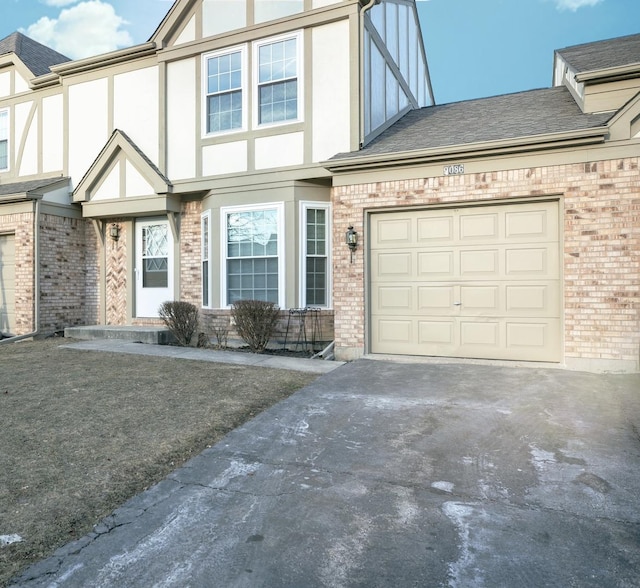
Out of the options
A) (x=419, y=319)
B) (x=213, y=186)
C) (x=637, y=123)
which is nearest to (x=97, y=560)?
(x=419, y=319)

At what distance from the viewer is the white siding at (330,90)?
335 inches

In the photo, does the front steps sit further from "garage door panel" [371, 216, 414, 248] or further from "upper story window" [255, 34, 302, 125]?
"garage door panel" [371, 216, 414, 248]

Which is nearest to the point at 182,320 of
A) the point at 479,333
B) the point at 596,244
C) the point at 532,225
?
the point at 479,333

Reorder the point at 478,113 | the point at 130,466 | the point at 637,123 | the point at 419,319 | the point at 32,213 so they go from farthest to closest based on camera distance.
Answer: the point at 32,213
the point at 478,113
the point at 419,319
the point at 637,123
the point at 130,466

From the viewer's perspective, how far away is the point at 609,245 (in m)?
6.24

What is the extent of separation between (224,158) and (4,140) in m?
7.08

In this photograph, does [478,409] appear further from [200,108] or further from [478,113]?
[200,108]

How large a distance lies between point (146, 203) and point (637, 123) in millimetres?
8833

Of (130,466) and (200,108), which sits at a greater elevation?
(200,108)

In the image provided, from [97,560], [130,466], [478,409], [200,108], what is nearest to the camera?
[97,560]

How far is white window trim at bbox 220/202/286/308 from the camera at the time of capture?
29.3 ft

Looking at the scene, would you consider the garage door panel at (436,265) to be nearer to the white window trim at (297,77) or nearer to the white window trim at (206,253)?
the white window trim at (297,77)

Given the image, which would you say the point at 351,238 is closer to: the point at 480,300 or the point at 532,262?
the point at 480,300

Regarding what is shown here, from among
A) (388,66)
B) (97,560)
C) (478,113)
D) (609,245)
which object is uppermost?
(388,66)
